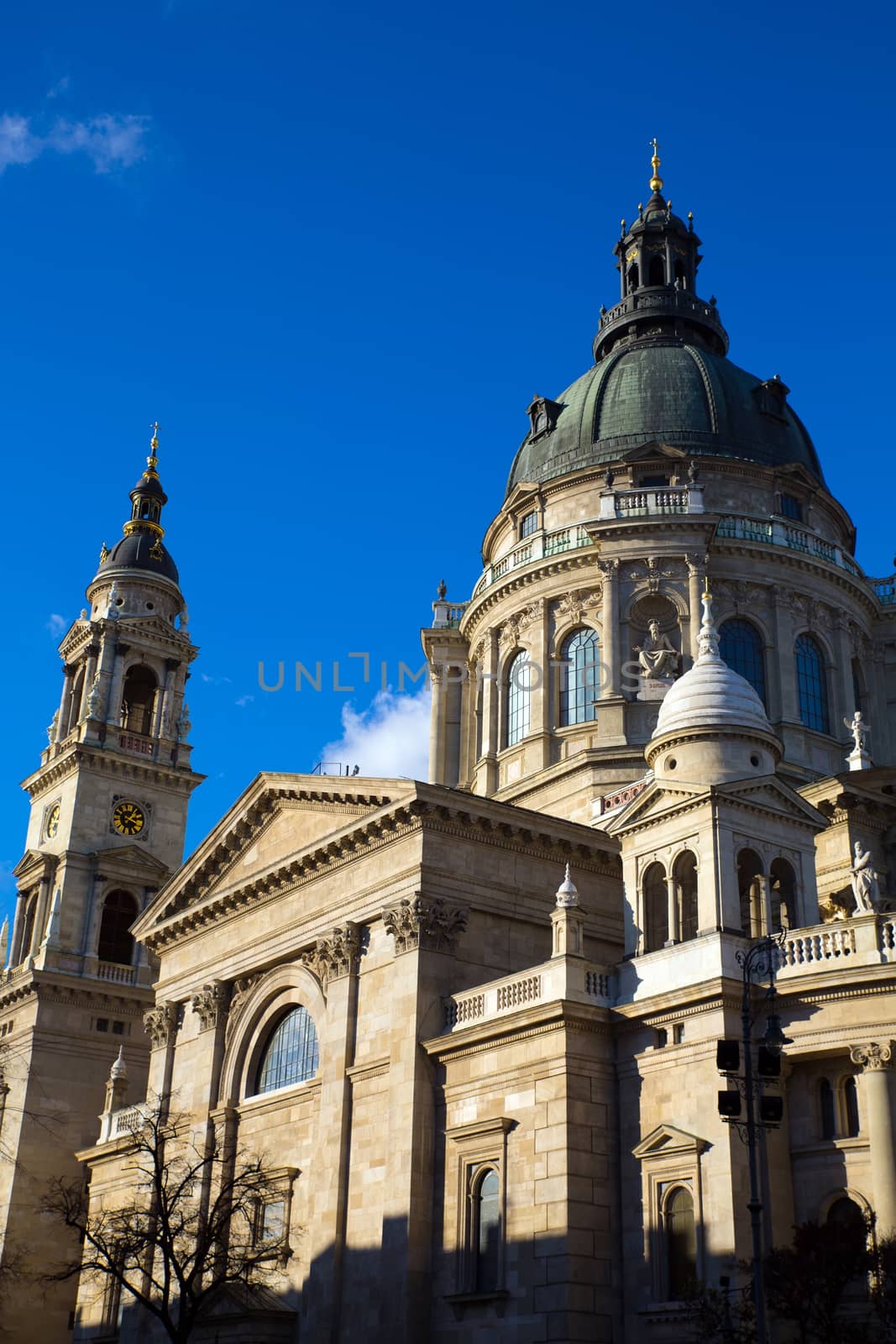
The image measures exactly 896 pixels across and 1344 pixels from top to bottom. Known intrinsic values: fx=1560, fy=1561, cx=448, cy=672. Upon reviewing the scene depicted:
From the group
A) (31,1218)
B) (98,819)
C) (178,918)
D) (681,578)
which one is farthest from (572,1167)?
(98,819)

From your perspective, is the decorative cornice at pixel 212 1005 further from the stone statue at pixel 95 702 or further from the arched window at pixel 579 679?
the stone statue at pixel 95 702

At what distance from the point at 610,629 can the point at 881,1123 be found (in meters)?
24.6

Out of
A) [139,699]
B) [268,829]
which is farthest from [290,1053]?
[139,699]

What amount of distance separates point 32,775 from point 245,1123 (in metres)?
26.0

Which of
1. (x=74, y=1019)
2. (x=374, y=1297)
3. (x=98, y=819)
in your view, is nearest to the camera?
(x=374, y=1297)

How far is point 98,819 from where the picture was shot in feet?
197

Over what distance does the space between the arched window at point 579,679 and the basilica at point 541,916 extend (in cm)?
12

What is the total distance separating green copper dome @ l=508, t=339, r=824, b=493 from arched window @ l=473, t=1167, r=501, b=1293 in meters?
28.5

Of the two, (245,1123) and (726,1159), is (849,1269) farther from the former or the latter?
(245,1123)

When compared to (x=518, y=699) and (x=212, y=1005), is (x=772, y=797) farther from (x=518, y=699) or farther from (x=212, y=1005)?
(x=518, y=699)

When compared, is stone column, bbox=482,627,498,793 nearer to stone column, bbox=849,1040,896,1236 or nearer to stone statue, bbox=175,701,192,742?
stone statue, bbox=175,701,192,742

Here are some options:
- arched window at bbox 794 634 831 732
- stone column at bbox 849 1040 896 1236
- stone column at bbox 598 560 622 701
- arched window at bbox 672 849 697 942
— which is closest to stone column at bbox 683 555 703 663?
stone column at bbox 598 560 622 701

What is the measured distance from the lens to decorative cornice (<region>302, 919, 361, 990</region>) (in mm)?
37938

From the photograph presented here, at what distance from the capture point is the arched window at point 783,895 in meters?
33.0
